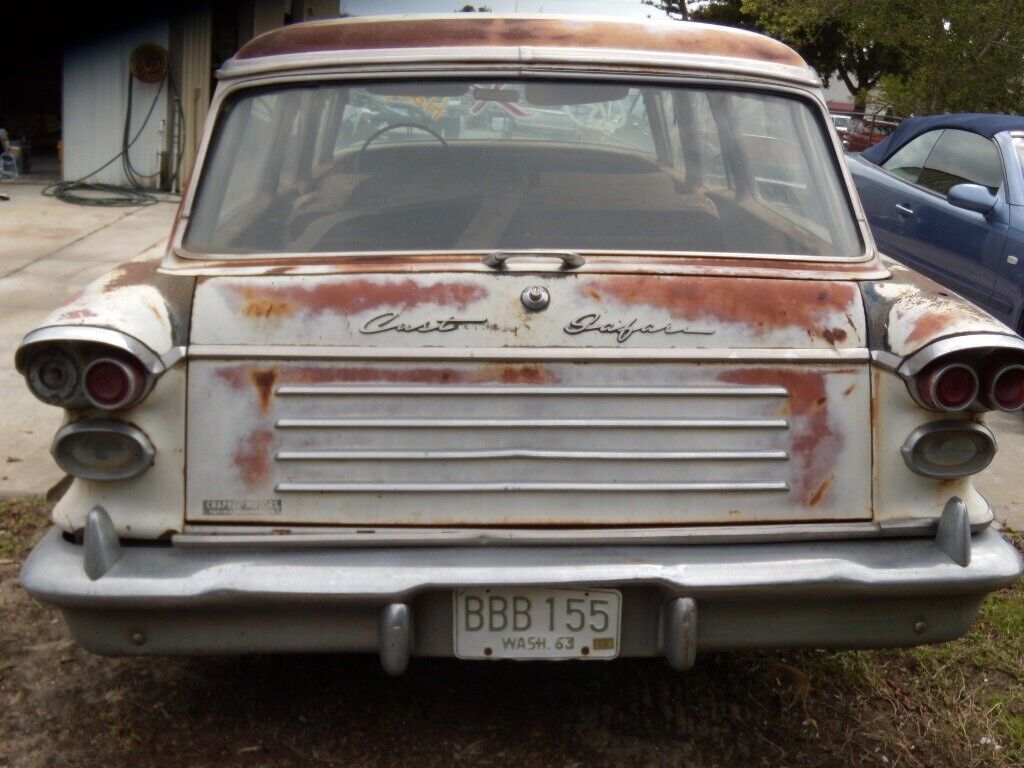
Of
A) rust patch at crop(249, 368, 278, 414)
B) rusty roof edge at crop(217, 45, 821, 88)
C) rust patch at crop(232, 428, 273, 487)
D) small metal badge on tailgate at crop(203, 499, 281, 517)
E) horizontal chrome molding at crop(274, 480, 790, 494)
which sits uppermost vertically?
rusty roof edge at crop(217, 45, 821, 88)

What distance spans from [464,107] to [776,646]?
177 centimetres

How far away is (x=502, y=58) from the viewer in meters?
Result: 3.29

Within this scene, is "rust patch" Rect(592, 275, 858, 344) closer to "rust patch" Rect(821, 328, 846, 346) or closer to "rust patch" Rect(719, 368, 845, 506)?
"rust patch" Rect(821, 328, 846, 346)

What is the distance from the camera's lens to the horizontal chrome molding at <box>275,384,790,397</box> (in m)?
2.73

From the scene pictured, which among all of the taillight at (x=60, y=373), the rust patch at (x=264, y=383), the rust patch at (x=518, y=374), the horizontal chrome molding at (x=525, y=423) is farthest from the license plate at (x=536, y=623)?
the taillight at (x=60, y=373)

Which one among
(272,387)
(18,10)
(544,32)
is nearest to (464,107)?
(544,32)

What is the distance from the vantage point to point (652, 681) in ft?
11.3

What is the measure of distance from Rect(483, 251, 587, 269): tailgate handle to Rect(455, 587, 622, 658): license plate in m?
0.78

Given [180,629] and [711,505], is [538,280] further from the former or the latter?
[180,629]

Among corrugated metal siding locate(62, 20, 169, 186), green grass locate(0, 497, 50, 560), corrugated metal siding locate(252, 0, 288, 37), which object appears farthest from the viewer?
corrugated metal siding locate(252, 0, 288, 37)

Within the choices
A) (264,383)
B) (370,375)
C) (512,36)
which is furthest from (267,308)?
(512,36)

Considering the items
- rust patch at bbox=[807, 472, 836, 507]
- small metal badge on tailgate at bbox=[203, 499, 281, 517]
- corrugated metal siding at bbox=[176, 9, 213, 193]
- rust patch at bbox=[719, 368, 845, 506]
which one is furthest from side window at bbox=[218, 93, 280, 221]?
corrugated metal siding at bbox=[176, 9, 213, 193]

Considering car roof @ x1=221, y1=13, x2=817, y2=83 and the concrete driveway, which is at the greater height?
car roof @ x1=221, y1=13, x2=817, y2=83

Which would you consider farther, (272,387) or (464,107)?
(464,107)
